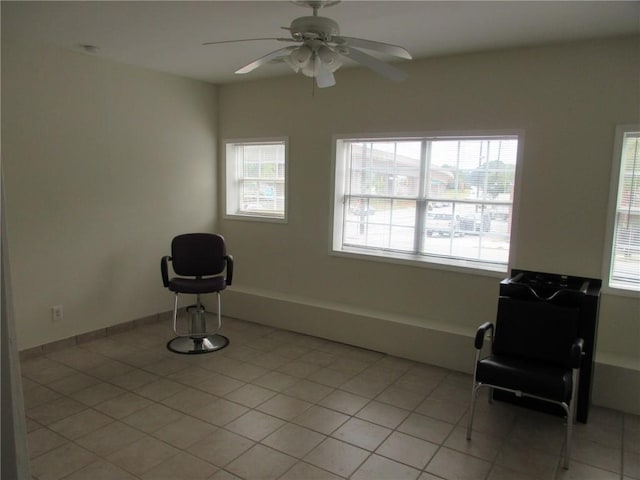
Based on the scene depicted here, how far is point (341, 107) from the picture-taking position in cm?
414

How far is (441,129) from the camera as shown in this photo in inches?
144

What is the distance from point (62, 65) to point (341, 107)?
231 cm

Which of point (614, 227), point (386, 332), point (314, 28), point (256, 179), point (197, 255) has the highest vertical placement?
point (314, 28)

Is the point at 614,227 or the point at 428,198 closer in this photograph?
the point at 614,227

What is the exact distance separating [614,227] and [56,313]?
4.27 meters

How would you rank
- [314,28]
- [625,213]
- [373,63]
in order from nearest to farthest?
[314,28] → [373,63] → [625,213]

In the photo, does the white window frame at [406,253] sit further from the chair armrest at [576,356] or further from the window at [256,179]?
the chair armrest at [576,356]

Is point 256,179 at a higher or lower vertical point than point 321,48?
lower

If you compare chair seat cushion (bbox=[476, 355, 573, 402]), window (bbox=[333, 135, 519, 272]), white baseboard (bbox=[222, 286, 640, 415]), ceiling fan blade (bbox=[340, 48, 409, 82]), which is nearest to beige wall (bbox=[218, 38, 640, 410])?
white baseboard (bbox=[222, 286, 640, 415])

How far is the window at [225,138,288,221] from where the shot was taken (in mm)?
4766

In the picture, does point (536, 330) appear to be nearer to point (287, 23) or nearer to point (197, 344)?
point (287, 23)

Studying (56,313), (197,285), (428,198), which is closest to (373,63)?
(428,198)

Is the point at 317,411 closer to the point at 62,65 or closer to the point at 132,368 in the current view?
the point at 132,368

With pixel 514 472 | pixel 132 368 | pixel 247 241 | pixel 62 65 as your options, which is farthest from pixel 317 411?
pixel 62 65
